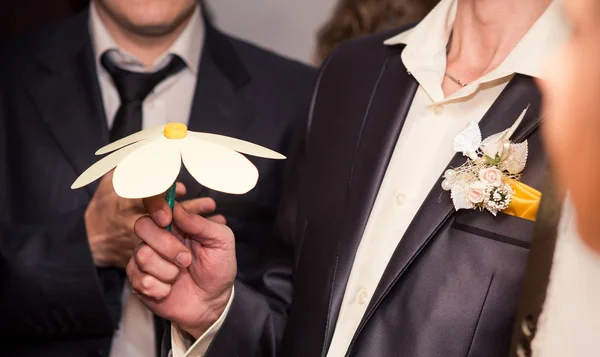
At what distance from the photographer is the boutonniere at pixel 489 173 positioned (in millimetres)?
1071

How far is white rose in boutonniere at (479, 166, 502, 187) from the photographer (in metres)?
1.07

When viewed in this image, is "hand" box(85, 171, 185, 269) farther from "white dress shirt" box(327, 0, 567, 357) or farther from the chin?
"white dress shirt" box(327, 0, 567, 357)

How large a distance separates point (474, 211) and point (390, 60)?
15.5 inches

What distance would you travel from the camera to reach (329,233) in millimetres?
1276

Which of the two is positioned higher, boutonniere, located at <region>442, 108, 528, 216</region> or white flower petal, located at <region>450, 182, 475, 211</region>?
boutonniere, located at <region>442, 108, 528, 216</region>

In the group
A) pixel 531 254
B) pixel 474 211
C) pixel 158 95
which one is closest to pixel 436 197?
→ pixel 474 211

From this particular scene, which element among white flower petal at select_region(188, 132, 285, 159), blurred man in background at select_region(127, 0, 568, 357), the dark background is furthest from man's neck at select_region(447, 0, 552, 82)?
the dark background

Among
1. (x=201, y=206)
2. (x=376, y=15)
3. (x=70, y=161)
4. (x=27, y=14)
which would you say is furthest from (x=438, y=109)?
(x=27, y=14)

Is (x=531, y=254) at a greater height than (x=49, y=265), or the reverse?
(x=531, y=254)

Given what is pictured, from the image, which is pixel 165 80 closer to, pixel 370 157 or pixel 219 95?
pixel 219 95

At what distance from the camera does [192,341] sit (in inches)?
49.2

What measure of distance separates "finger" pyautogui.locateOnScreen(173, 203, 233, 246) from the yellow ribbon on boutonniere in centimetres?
41

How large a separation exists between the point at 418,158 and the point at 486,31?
24 cm

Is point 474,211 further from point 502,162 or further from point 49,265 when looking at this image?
point 49,265
